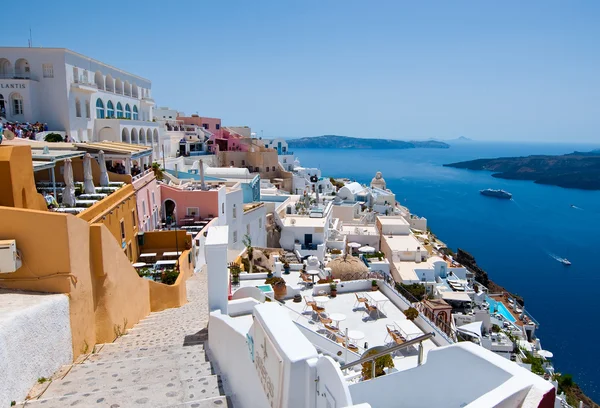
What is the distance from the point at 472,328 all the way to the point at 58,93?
27579mm

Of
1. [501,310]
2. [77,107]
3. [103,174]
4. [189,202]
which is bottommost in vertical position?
[501,310]

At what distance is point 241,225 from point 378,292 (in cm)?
1033

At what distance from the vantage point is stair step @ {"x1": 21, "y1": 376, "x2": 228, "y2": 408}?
4996mm

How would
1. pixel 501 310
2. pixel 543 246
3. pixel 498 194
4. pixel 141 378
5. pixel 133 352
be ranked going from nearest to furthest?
pixel 141 378 < pixel 133 352 < pixel 501 310 < pixel 543 246 < pixel 498 194

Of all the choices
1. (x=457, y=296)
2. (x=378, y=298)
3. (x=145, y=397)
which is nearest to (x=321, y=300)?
(x=378, y=298)

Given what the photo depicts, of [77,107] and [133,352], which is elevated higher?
[77,107]

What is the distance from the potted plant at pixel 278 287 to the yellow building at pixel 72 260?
5350 mm

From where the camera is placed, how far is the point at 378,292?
1584 centimetres

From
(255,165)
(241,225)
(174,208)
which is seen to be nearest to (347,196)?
(255,165)

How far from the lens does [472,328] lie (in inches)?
821

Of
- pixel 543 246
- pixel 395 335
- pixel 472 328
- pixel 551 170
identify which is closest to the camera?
pixel 395 335

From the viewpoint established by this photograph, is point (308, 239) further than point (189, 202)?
Yes

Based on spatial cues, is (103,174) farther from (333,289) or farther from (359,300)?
(359,300)

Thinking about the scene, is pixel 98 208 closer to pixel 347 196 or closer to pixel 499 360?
pixel 499 360
